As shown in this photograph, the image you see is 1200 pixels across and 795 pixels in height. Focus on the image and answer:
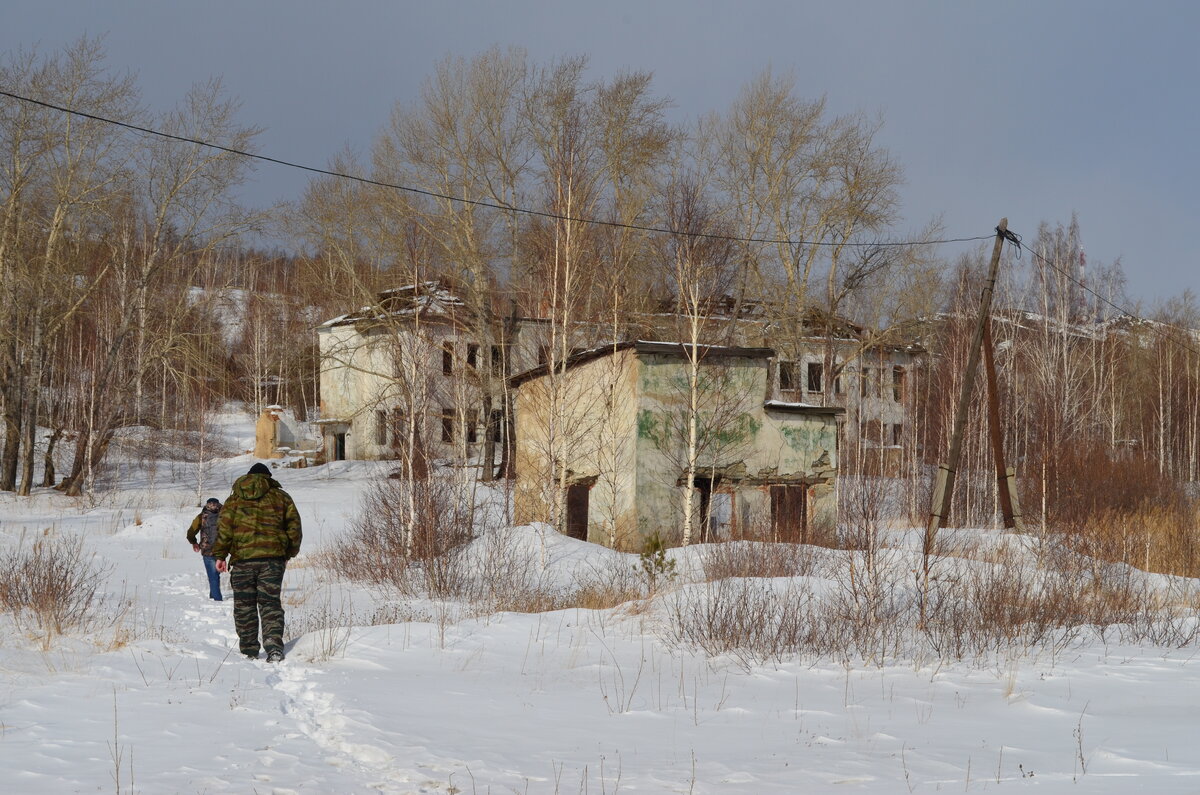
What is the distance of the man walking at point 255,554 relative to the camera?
958cm

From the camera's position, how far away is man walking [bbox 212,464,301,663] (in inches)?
377

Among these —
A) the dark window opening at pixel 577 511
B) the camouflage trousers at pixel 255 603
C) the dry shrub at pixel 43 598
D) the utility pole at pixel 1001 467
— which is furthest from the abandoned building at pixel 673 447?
the camouflage trousers at pixel 255 603

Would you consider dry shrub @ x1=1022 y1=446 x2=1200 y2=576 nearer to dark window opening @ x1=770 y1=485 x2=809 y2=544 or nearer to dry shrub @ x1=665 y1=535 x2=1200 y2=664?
dark window opening @ x1=770 y1=485 x2=809 y2=544

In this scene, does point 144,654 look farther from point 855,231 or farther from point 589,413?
point 855,231

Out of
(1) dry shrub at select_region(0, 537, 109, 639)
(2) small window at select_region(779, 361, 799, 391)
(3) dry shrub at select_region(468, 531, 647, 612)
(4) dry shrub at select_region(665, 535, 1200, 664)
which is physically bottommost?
(3) dry shrub at select_region(468, 531, 647, 612)

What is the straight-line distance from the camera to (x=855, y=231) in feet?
135

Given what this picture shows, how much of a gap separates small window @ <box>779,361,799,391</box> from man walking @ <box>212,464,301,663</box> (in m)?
33.6

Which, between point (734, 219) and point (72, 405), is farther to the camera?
point (72, 405)

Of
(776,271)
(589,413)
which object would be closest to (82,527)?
(589,413)

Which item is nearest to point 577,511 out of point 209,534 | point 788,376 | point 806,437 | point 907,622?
point 806,437

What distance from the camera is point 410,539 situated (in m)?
17.8

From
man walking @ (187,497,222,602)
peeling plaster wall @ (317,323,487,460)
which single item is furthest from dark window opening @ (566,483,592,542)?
man walking @ (187,497,222,602)

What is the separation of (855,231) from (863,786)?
37.4m

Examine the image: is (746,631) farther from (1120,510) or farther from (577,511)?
(1120,510)
